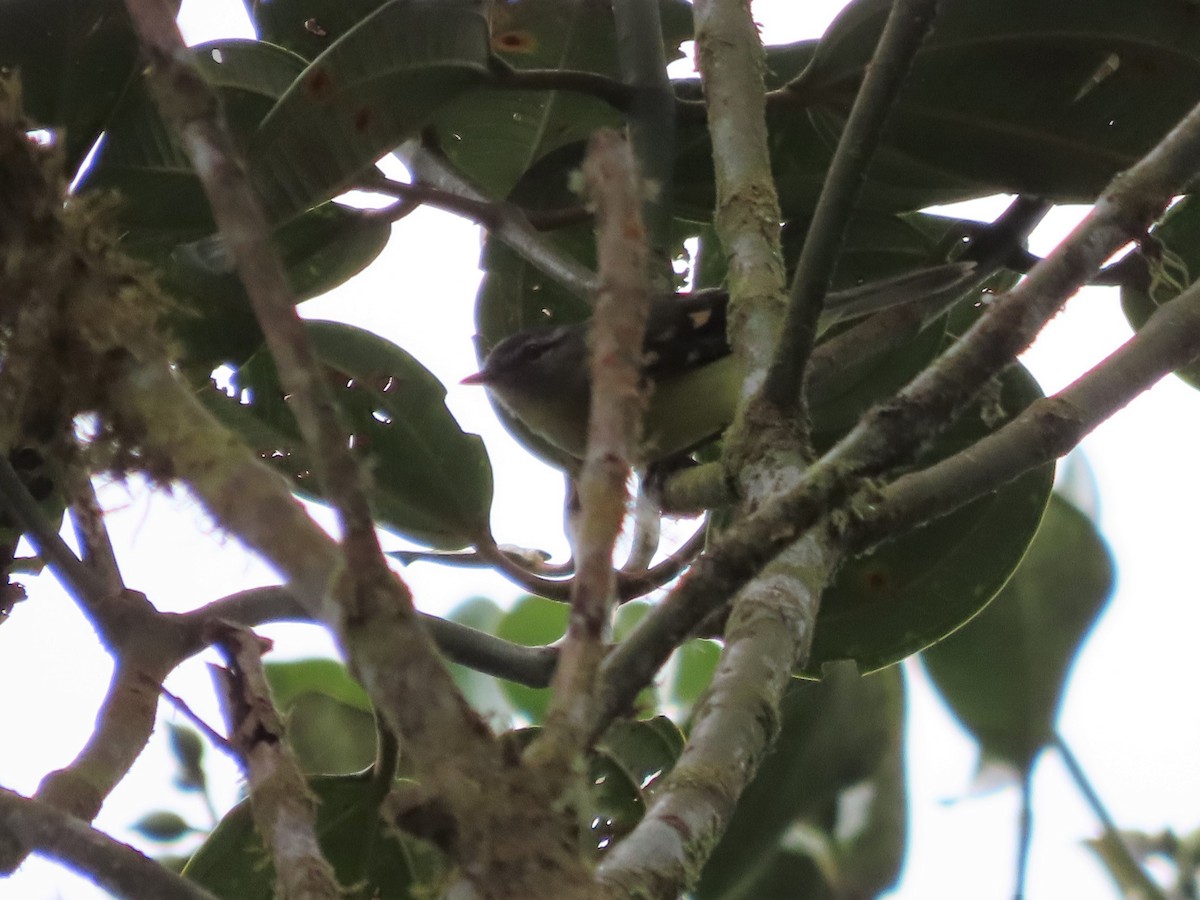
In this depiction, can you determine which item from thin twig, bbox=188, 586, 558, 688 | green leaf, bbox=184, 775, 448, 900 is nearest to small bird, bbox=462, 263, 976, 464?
green leaf, bbox=184, 775, 448, 900

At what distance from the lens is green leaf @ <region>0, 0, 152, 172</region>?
5.46ft

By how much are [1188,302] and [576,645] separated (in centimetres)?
91

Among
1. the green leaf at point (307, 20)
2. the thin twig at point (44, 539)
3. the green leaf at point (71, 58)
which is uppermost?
the green leaf at point (307, 20)

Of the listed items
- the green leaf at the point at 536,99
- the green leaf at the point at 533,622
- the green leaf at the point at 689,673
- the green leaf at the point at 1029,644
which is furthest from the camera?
the green leaf at the point at 533,622

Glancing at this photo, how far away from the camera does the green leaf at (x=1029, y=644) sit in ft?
5.02

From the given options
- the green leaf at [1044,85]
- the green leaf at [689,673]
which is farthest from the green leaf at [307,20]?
the green leaf at [689,673]

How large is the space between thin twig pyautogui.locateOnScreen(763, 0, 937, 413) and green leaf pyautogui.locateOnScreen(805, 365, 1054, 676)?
0.72 metres

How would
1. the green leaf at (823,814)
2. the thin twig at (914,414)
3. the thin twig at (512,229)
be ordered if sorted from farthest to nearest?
the thin twig at (512,229), the green leaf at (823,814), the thin twig at (914,414)

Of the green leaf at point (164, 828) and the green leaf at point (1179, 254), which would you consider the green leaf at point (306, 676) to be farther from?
the green leaf at point (1179, 254)

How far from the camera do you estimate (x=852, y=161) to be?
124 cm

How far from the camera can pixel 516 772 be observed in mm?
658

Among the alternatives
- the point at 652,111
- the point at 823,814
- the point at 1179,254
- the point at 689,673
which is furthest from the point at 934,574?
the point at 689,673

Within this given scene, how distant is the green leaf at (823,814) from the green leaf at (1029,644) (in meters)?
0.13

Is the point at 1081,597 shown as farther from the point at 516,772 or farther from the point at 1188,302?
the point at 516,772
